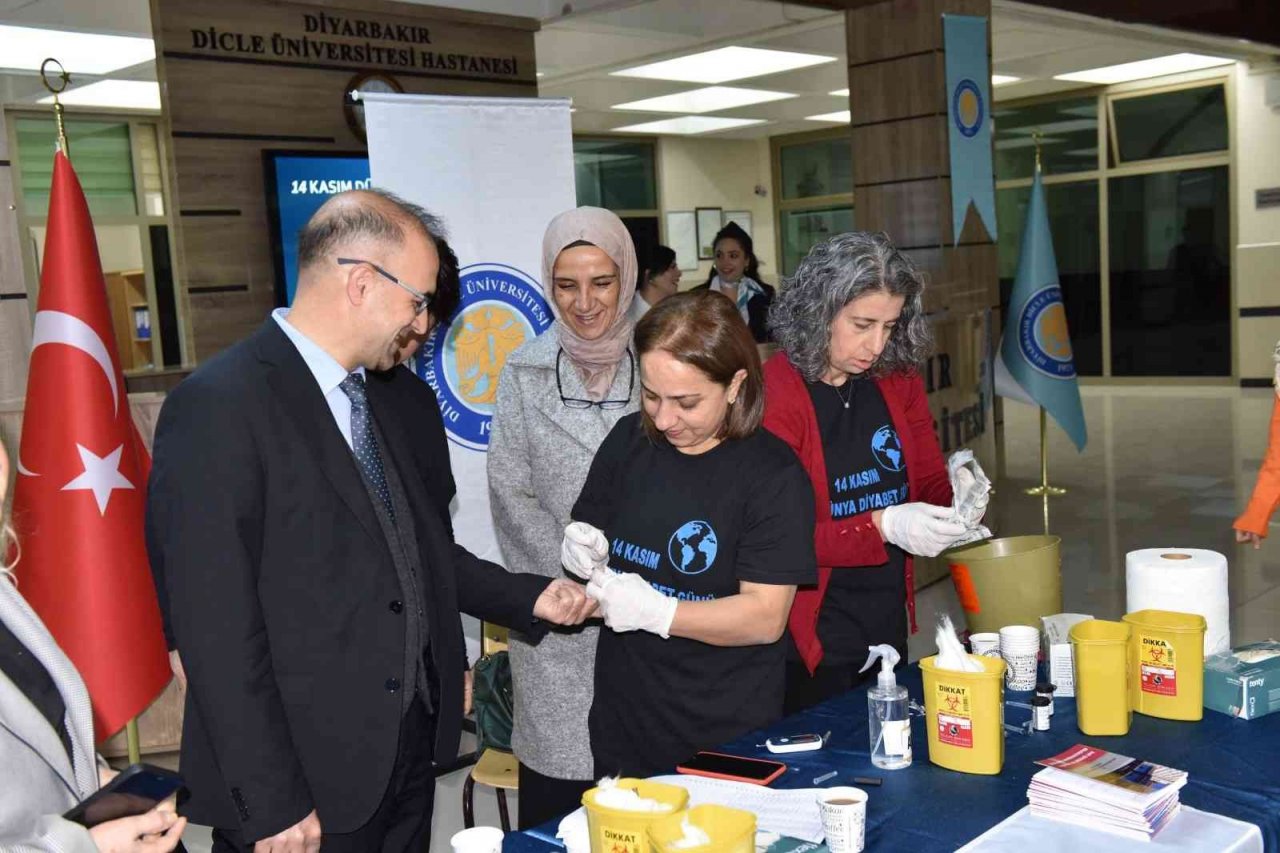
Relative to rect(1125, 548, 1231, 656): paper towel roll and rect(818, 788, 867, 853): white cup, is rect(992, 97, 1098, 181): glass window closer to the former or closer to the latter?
rect(1125, 548, 1231, 656): paper towel roll

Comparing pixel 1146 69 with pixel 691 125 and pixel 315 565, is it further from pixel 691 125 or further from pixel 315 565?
pixel 315 565

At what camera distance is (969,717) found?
6.09 feet

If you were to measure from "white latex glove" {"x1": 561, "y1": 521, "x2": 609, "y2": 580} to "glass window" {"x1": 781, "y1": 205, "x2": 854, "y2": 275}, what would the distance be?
46.3 ft

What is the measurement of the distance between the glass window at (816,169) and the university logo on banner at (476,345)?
11850 mm

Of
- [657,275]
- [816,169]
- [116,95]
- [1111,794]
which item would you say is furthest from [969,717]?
[816,169]

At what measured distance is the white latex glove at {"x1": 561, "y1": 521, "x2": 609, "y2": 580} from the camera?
215 cm

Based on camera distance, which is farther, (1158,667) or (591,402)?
(591,402)

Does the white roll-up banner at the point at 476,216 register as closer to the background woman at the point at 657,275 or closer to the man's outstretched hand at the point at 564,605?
the man's outstretched hand at the point at 564,605

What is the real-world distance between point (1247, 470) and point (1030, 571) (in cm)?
655

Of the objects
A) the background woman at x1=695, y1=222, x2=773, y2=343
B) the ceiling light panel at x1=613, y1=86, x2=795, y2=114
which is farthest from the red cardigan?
the ceiling light panel at x1=613, y1=86, x2=795, y2=114

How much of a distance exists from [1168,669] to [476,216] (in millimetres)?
2830

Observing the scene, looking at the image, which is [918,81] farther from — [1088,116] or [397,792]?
[1088,116]

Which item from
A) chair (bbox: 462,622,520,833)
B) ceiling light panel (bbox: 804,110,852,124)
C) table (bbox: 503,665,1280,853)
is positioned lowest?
chair (bbox: 462,622,520,833)

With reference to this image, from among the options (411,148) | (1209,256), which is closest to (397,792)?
(411,148)
